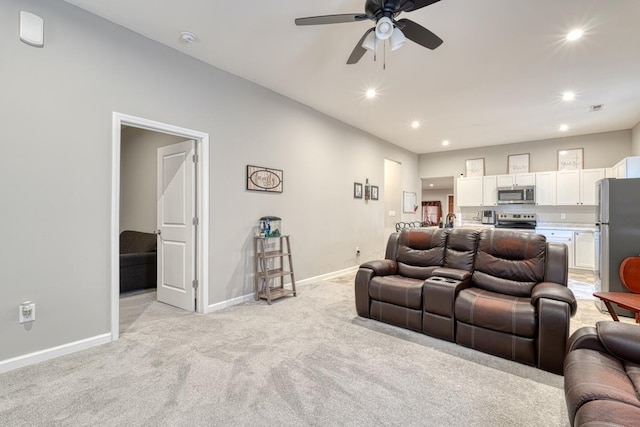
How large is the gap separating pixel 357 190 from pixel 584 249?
4.54 meters

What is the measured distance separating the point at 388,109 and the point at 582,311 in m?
3.76

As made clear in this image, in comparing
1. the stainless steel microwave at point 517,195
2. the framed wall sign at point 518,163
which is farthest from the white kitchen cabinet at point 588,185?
the framed wall sign at point 518,163

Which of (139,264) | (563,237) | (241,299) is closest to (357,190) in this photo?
(241,299)

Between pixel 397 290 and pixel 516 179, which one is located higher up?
pixel 516 179

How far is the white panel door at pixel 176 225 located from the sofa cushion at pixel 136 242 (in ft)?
3.03

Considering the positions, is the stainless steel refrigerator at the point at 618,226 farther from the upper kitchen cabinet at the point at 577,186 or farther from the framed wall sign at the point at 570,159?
the framed wall sign at the point at 570,159

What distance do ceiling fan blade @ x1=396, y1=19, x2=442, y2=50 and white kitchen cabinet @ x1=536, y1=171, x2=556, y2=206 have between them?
A: 5.58 m

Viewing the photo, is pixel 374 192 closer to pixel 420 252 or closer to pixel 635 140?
pixel 420 252

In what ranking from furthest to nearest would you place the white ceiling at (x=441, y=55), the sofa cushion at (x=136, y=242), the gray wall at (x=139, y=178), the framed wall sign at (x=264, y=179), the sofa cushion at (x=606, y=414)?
the gray wall at (x=139, y=178) → the sofa cushion at (x=136, y=242) → the framed wall sign at (x=264, y=179) → the white ceiling at (x=441, y=55) → the sofa cushion at (x=606, y=414)

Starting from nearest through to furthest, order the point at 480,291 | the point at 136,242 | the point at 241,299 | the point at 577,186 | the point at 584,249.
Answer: the point at 480,291 < the point at 241,299 < the point at 136,242 < the point at 584,249 < the point at 577,186

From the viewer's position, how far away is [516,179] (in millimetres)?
6703

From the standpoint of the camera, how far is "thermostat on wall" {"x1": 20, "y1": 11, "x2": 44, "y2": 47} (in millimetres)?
2256

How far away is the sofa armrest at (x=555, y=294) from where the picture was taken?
2.20 metres

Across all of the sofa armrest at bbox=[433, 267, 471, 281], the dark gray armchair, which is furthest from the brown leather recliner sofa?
the dark gray armchair
